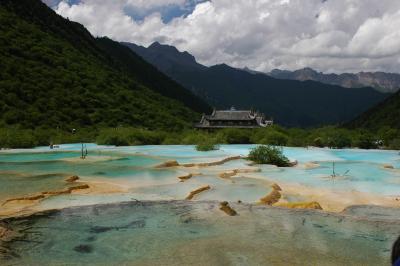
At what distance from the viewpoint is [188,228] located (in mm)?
11125

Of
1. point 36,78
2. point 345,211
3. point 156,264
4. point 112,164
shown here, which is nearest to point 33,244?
point 156,264

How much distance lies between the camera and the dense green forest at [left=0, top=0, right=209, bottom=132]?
53.3 meters

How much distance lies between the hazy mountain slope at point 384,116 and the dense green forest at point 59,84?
33.7 m

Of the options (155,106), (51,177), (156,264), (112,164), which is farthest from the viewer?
(155,106)

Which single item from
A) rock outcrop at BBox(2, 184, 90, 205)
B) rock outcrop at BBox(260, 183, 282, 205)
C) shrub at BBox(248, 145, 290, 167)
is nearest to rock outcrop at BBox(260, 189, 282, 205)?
rock outcrop at BBox(260, 183, 282, 205)

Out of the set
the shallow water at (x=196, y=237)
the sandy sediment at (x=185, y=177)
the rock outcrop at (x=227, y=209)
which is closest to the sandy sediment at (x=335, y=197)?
the shallow water at (x=196, y=237)

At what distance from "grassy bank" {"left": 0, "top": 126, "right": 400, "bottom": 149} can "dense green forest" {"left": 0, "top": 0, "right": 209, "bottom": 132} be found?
165 inches

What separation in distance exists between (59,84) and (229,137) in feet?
83.7

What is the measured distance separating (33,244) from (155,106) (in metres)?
63.6

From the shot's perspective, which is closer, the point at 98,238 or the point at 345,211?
the point at 98,238

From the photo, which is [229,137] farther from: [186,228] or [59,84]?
[186,228]

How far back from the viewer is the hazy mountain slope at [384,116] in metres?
77.9

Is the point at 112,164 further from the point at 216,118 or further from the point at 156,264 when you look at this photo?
the point at 216,118

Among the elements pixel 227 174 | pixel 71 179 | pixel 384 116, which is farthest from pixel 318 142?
pixel 71 179
